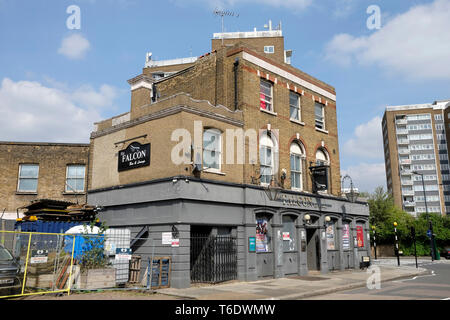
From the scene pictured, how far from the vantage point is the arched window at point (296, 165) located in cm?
2164

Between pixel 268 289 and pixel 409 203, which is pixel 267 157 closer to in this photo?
pixel 268 289

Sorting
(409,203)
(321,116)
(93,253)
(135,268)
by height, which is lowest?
(135,268)

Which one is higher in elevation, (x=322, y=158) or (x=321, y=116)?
(x=321, y=116)

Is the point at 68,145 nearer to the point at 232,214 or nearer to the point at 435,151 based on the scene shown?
the point at 232,214

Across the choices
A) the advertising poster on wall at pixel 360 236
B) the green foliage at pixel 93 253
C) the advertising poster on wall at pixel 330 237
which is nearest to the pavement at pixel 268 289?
the green foliage at pixel 93 253

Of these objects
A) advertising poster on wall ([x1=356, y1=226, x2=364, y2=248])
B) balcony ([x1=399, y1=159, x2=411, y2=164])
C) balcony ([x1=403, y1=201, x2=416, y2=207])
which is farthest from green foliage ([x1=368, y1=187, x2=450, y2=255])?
balcony ([x1=399, y1=159, x2=411, y2=164])

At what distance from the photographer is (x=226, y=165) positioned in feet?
58.5

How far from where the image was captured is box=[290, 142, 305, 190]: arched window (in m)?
21.6

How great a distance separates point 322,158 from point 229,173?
8684 mm

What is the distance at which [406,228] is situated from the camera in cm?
4984

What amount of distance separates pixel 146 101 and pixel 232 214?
7.41 meters

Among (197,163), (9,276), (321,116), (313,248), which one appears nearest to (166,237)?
(197,163)

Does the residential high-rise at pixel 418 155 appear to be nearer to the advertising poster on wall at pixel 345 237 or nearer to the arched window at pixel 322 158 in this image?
the advertising poster on wall at pixel 345 237

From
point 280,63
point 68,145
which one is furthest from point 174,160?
point 68,145
